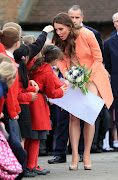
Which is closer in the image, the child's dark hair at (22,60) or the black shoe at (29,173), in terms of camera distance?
the child's dark hair at (22,60)

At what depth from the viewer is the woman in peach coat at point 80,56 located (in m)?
8.20

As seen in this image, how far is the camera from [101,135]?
41.9 feet

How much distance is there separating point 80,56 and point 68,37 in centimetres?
31

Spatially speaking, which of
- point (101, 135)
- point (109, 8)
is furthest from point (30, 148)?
point (109, 8)

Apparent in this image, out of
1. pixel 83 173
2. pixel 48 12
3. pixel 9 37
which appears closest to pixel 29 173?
pixel 83 173

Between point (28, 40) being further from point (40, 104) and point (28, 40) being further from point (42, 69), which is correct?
point (40, 104)

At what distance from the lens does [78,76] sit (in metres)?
7.99

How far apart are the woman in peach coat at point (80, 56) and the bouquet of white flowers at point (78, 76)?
196 millimetres

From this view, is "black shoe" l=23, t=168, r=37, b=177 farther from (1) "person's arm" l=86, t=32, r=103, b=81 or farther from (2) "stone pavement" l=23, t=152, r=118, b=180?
(1) "person's arm" l=86, t=32, r=103, b=81

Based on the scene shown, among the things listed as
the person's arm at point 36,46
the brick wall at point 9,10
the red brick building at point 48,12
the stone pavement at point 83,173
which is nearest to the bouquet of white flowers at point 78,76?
the person's arm at point 36,46

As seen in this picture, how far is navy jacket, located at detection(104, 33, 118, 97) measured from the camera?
33.0 feet

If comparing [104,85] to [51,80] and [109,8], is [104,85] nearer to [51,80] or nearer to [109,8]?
[51,80]

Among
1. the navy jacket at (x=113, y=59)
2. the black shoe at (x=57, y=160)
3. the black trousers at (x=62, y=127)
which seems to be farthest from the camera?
the navy jacket at (x=113, y=59)

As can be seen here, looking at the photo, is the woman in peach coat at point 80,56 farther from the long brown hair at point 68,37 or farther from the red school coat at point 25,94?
the red school coat at point 25,94
